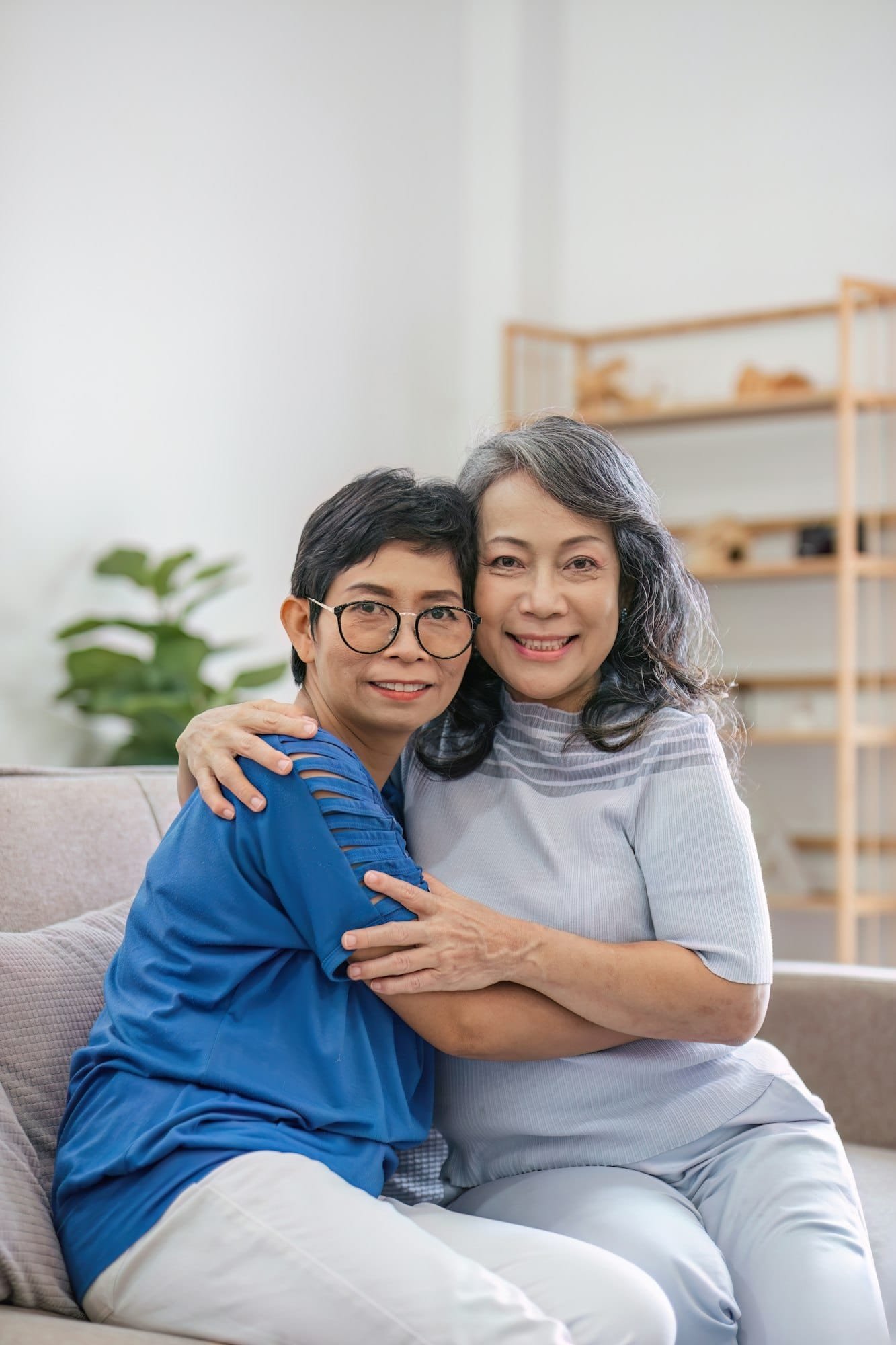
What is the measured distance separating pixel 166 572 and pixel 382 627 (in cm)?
200

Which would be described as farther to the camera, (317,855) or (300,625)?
(300,625)

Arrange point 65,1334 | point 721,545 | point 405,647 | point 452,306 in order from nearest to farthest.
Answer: point 65,1334 < point 405,647 < point 721,545 < point 452,306

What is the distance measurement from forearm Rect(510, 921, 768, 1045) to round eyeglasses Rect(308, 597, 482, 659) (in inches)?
11.4

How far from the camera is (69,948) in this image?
1.40 meters

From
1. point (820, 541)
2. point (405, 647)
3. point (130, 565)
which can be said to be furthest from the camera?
point (820, 541)

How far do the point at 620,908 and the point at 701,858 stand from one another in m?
0.10

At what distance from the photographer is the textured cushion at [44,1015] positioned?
128cm

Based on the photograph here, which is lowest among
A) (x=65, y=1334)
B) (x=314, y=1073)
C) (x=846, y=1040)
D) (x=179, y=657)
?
(x=846, y=1040)

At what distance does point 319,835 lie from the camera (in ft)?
3.88

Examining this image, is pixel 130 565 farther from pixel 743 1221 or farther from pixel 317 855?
pixel 743 1221

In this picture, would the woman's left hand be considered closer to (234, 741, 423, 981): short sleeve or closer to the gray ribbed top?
(234, 741, 423, 981): short sleeve

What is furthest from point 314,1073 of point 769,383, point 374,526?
point 769,383

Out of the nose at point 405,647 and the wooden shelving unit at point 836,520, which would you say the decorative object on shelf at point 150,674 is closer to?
the wooden shelving unit at point 836,520

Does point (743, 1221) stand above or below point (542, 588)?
below
